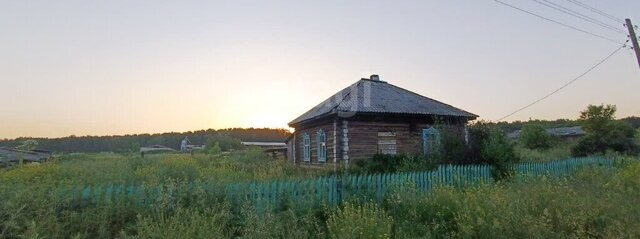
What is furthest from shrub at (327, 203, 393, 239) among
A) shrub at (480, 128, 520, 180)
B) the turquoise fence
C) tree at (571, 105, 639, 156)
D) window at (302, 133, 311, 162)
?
tree at (571, 105, 639, 156)

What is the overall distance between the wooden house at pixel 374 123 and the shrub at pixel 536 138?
18.7 metres

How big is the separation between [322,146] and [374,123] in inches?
120

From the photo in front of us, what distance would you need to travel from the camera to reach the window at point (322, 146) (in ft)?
57.6

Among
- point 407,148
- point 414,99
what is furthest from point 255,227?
point 414,99

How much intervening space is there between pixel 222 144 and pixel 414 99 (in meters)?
45.5

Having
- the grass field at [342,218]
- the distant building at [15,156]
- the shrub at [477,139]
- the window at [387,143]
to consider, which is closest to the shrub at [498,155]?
the shrub at [477,139]

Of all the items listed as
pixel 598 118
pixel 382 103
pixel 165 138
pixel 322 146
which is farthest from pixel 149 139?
pixel 598 118

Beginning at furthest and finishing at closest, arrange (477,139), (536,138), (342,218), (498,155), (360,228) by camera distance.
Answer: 1. (536,138)
2. (477,139)
3. (498,155)
4. (342,218)
5. (360,228)

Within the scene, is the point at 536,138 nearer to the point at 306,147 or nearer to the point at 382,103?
the point at 382,103

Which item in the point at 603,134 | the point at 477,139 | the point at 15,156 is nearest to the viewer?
the point at 477,139

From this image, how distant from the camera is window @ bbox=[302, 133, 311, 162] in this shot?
1986cm

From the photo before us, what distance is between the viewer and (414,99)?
1936 centimetres

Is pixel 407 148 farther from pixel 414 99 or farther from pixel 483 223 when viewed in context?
pixel 483 223

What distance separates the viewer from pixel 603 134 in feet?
87.4
